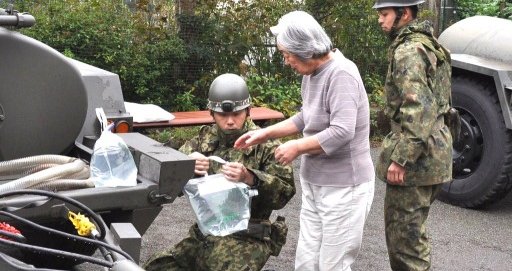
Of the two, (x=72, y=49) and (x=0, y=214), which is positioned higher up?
(x=0, y=214)

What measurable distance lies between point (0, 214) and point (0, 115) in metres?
0.91

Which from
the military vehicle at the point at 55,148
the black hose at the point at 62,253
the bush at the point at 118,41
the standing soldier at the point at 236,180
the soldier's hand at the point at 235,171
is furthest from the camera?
the bush at the point at 118,41

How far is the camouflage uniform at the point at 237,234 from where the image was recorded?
4.45 metres

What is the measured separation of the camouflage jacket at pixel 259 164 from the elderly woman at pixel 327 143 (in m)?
0.11

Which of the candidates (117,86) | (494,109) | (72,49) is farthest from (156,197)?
(72,49)

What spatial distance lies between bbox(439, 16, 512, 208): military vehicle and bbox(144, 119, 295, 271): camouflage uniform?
2.67m

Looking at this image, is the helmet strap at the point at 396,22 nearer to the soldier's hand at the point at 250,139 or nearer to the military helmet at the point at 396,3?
the military helmet at the point at 396,3

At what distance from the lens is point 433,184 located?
4703 mm

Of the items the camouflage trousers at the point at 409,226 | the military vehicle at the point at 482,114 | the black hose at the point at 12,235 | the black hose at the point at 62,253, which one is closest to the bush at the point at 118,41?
the military vehicle at the point at 482,114

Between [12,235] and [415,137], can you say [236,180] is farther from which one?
[12,235]

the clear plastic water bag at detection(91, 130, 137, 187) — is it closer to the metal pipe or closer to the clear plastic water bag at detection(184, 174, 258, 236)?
the clear plastic water bag at detection(184, 174, 258, 236)

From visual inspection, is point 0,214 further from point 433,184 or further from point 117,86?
point 433,184

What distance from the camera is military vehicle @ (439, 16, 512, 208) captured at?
6.75 m

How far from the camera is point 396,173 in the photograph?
459 centimetres
